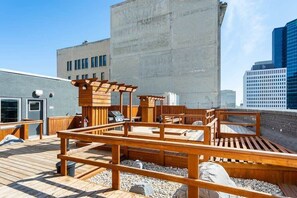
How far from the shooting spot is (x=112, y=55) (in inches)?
1010

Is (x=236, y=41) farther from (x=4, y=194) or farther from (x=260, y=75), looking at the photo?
(x=260, y=75)

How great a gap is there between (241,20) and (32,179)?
78.8ft

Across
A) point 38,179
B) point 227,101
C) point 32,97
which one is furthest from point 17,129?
point 227,101

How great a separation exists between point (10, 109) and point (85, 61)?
20.8 meters

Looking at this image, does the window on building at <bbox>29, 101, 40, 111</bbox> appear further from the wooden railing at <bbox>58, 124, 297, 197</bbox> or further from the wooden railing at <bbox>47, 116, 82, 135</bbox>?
the wooden railing at <bbox>58, 124, 297, 197</bbox>

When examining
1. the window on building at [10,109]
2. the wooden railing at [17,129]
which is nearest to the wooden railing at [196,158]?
the wooden railing at [17,129]

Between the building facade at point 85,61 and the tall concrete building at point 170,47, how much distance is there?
7.98 feet

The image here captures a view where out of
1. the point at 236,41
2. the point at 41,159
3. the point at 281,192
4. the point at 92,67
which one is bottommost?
the point at 281,192

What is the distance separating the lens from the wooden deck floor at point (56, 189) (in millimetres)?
2639

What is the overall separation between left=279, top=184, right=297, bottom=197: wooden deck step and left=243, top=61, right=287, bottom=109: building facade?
327ft

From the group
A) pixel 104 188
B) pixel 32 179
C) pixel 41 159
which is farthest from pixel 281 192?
pixel 41 159

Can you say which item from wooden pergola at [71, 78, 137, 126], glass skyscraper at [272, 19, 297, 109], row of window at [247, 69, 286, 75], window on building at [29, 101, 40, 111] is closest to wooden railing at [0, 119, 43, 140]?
wooden pergola at [71, 78, 137, 126]

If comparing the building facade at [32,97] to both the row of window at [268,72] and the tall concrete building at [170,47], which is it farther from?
the row of window at [268,72]

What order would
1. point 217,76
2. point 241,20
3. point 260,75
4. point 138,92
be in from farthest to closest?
1. point 260,75
2. point 138,92
3. point 241,20
4. point 217,76
